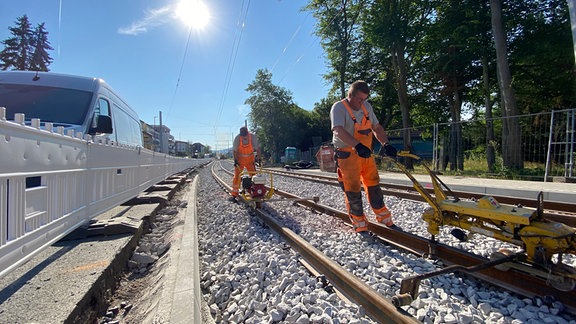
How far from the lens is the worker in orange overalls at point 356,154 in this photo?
4.37 meters

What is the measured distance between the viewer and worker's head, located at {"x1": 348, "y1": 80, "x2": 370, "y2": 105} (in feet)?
14.2

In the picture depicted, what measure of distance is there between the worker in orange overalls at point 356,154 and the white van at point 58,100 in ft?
12.2

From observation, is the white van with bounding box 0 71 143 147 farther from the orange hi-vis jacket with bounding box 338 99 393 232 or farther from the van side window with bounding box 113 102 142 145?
the orange hi-vis jacket with bounding box 338 99 393 232

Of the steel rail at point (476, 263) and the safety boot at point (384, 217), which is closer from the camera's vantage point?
the steel rail at point (476, 263)

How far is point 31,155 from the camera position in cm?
246

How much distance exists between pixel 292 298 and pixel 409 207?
438 centimetres

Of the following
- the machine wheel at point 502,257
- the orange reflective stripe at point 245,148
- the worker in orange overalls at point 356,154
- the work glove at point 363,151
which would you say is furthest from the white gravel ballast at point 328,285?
the orange reflective stripe at point 245,148

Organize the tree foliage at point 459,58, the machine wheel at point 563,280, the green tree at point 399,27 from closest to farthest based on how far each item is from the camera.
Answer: the machine wheel at point 563,280 < the tree foliage at point 459,58 < the green tree at point 399,27

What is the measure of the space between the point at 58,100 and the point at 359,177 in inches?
192

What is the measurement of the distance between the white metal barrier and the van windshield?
3.35 ft

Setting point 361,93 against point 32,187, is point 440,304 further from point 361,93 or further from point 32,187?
point 32,187

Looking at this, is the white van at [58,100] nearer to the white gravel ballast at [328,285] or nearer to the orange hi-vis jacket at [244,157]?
the white gravel ballast at [328,285]

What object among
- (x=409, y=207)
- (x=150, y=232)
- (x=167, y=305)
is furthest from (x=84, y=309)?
(x=409, y=207)

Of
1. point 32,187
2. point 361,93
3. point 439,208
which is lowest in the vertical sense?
point 439,208
